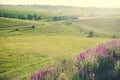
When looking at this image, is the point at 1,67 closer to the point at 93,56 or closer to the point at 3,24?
the point at 93,56

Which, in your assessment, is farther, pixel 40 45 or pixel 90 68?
pixel 40 45


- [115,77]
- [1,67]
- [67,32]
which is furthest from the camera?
[67,32]

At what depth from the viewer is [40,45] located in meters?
35.3

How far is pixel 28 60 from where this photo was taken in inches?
885

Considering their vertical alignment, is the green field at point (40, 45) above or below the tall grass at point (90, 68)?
below

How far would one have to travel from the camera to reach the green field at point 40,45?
59.5 ft

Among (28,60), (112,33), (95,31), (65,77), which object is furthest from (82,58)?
(95,31)

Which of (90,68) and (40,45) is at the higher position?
(90,68)

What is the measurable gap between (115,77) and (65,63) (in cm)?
201

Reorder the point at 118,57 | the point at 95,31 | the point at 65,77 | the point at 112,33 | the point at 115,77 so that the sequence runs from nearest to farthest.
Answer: the point at 65,77
the point at 115,77
the point at 118,57
the point at 112,33
the point at 95,31

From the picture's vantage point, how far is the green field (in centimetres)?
1814

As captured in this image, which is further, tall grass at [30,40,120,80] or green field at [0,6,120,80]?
green field at [0,6,120,80]

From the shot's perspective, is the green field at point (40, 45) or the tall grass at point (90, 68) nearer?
the tall grass at point (90, 68)

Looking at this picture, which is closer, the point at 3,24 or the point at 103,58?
the point at 103,58
